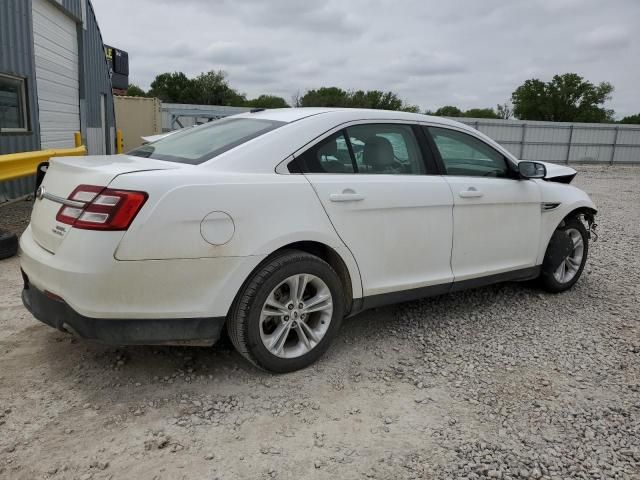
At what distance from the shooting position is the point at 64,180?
9.46 ft

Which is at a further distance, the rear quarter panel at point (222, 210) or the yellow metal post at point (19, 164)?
the yellow metal post at point (19, 164)

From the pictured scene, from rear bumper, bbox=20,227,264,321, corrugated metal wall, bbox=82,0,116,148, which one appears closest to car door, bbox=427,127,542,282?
rear bumper, bbox=20,227,264,321

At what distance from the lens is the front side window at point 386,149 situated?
3510 millimetres

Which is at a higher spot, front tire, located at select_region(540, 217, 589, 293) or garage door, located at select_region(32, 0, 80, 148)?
garage door, located at select_region(32, 0, 80, 148)

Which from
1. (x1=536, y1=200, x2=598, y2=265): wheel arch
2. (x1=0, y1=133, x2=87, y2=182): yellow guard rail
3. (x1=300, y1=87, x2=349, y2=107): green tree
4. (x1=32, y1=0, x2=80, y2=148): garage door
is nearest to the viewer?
(x1=536, y1=200, x2=598, y2=265): wheel arch

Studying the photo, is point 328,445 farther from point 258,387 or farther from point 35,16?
point 35,16

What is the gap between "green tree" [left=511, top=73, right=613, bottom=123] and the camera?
5259 cm

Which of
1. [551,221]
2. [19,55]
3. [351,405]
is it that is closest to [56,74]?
[19,55]

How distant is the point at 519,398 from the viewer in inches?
120

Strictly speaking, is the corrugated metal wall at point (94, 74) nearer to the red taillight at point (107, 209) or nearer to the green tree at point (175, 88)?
the red taillight at point (107, 209)

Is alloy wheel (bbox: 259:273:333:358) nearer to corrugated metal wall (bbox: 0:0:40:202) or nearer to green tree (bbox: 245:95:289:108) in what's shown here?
corrugated metal wall (bbox: 0:0:40:202)

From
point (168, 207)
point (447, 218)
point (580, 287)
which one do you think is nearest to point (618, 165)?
point (580, 287)

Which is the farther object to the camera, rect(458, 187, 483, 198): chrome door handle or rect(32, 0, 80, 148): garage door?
rect(32, 0, 80, 148): garage door

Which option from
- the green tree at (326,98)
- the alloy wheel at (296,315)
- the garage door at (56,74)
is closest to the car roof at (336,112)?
the alloy wheel at (296,315)
